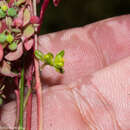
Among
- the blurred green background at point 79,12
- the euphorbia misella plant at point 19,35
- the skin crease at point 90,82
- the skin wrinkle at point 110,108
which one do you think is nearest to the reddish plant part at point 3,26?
the euphorbia misella plant at point 19,35

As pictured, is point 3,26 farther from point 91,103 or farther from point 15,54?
point 91,103

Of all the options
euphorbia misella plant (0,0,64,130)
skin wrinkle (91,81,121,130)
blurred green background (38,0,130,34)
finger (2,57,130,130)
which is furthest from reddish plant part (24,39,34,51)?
blurred green background (38,0,130,34)

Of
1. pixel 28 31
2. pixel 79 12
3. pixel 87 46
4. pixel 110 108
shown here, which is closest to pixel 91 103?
pixel 110 108

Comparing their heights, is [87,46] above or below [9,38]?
below

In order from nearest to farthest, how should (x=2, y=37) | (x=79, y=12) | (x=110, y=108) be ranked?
(x=2, y=37) → (x=110, y=108) → (x=79, y=12)

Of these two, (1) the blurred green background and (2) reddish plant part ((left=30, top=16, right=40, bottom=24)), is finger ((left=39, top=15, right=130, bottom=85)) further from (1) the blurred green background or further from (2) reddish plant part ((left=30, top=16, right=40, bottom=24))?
(1) the blurred green background

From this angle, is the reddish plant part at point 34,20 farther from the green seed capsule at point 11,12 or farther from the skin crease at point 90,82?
the skin crease at point 90,82

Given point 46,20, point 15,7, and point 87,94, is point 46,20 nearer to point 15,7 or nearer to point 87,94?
point 87,94

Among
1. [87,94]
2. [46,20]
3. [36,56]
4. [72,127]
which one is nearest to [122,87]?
[87,94]
